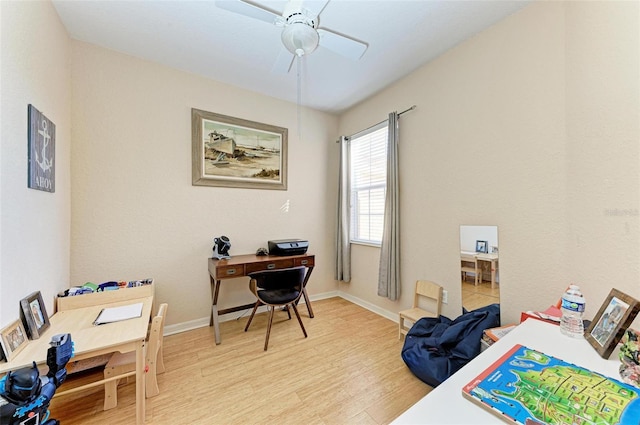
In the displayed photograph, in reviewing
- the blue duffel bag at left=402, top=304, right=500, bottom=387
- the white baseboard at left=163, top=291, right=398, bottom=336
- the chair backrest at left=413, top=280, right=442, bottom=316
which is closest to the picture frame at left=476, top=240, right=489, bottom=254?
the blue duffel bag at left=402, top=304, right=500, bottom=387

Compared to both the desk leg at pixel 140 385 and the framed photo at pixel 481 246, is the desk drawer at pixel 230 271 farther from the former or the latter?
the framed photo at pixel 481 246

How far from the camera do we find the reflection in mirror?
6.27 ft

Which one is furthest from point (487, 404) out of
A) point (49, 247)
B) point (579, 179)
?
point (49, 247)

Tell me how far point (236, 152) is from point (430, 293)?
2.60 metres

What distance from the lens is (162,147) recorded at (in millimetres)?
2443

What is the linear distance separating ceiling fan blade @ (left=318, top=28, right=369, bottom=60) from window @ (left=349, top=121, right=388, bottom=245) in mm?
1293

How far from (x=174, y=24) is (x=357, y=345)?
10.3 feet

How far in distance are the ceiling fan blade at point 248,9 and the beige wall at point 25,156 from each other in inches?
40.2

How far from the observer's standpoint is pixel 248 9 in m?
1.35

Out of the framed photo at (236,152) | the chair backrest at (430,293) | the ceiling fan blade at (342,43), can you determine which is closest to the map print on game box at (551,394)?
the chair backrest at (430,293)

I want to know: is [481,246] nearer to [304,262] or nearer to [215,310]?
[304,262]

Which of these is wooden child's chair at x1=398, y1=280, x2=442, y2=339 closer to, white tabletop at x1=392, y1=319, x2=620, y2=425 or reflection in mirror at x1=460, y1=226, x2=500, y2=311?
reflection in mirror at x1=460, y1=226, x2=500, y2=311

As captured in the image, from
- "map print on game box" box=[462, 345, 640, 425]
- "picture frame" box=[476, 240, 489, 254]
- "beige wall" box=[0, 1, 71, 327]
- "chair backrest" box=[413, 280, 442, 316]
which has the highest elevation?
"beige wall" box=[0, 1, 71, 327]

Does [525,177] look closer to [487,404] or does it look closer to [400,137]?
[400,137]
